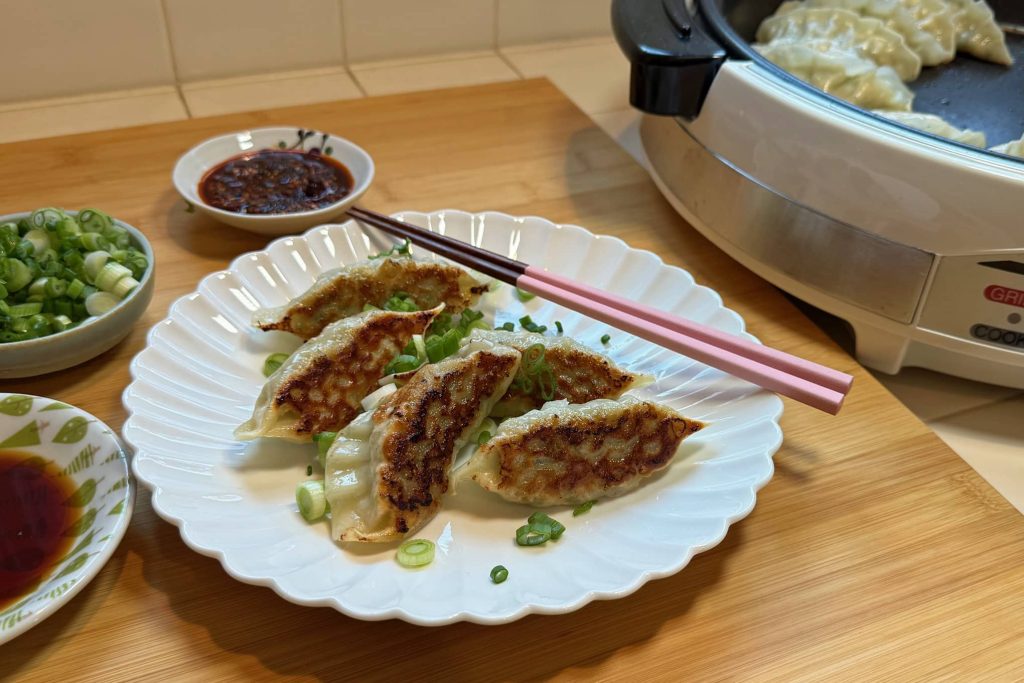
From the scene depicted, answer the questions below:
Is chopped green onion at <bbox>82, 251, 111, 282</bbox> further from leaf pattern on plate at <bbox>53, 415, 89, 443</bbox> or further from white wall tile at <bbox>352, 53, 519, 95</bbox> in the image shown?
white wall tile at <bbox>352, 53, 519, 95</bbox>

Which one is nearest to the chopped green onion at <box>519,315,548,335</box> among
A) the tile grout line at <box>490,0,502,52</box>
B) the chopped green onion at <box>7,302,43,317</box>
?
the chopped green onion at <box>7,302,43,317</box>

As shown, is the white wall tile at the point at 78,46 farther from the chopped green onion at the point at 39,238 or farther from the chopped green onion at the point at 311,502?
the chopped green onion at the point at 311,502

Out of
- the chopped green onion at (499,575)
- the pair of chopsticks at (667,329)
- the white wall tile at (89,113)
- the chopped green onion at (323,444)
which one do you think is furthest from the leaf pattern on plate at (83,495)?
the white wall tile at (89,113)

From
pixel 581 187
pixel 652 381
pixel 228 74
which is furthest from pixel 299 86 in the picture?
pixel 652 381

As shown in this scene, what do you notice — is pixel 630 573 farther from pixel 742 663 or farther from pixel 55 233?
pixel 55 233

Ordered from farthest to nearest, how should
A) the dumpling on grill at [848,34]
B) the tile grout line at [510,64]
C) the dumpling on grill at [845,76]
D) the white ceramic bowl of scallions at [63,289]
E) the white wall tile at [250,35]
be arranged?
1. the tile grout line at [510,64]
2. the white wall tile at [250,35]
3. the dumpling on grill at [848,34]
4. the dumpling on grill at [845,76]
5. the white ceramic bowl of scallions at [63,289]

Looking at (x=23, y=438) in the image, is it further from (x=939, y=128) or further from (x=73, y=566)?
(x=939, y=128)
